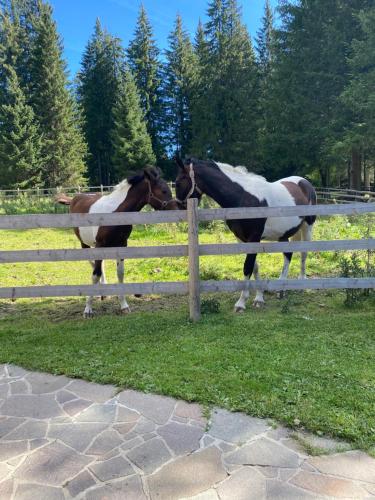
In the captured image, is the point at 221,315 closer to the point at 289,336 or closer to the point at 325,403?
the point at 289,336

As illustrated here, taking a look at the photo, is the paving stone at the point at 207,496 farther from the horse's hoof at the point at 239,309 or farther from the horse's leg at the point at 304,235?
the horse's leg at the point at 304,235

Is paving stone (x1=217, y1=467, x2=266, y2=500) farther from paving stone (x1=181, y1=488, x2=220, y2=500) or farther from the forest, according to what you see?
the forest

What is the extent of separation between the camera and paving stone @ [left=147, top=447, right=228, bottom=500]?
2068mm

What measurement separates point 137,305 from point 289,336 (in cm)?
248

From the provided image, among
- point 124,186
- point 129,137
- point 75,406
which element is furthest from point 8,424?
point 129,137

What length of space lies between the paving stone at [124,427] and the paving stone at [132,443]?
112mm

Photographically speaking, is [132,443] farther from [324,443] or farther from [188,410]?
[324,443]

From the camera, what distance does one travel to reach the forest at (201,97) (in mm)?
21750

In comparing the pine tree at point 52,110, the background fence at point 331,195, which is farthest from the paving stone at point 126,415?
the pine tree at point 52,110

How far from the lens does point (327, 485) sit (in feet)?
6.87

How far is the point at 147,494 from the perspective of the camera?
2055mm

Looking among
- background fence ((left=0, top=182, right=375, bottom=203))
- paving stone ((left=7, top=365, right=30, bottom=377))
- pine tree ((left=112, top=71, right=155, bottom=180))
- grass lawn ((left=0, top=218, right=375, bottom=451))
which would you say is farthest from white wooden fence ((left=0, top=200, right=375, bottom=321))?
pine tree ((left=112, top=71, right=155, bottom=180))

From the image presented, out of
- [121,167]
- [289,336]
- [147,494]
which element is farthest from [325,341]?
[121,167]

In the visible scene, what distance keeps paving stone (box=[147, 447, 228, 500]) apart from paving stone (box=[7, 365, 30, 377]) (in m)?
1.94
